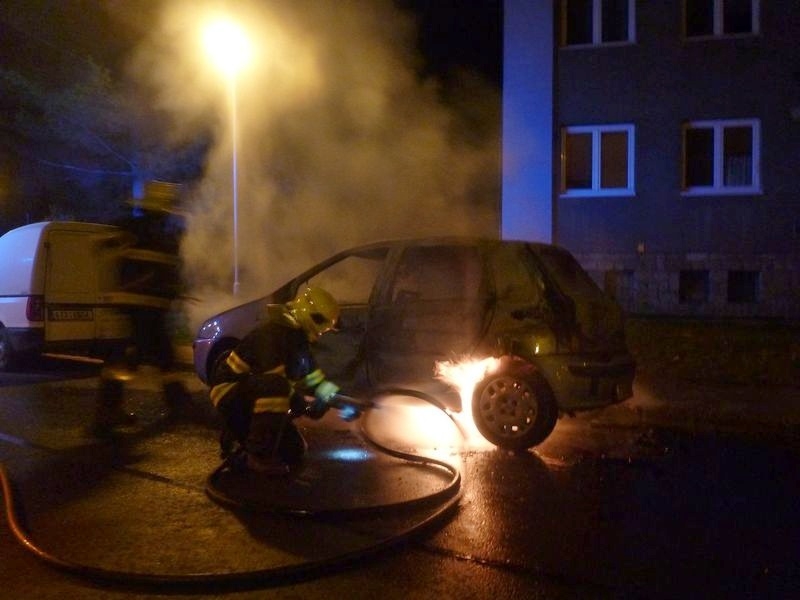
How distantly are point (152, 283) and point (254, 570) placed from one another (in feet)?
11.8

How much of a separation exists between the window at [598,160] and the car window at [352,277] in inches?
222

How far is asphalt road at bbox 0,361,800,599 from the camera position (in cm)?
370

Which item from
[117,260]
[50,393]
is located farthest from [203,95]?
[117,260]

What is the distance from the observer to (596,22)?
46.2 ft

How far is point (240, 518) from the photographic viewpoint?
4484 millimetres

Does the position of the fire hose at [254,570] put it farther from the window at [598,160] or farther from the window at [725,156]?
the window at [725,156]

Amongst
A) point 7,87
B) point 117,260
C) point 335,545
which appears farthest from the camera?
point 7,87

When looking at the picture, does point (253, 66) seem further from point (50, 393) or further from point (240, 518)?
point (240, 518)

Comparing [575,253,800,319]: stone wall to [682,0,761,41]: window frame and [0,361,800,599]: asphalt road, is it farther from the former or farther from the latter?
[0,361,800,599]: asphalt road

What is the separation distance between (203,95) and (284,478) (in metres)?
12.3

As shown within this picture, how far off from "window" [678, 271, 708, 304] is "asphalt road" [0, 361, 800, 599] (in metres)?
7.44

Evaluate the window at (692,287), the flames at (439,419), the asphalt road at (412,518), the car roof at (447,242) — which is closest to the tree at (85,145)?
the window at (692,287)

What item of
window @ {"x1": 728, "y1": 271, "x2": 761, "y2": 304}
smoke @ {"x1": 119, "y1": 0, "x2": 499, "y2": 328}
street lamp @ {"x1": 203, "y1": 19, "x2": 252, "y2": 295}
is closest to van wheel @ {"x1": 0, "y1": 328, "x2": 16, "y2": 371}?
smoke @ {"x1": 119, "y1": 0, "x2": 499, "y2": 328}

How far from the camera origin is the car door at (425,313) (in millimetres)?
6340
